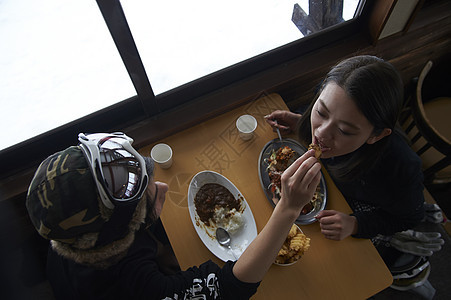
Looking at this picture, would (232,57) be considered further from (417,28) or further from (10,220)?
(10,220)

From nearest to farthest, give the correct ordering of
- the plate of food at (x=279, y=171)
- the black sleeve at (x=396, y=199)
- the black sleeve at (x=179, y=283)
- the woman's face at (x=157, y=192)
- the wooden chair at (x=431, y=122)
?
1. the black sleeve at (x=179, y=283)
2. the woman's face at (x=157, y=192)
3. the black sleeve at (x=396, y=199)
4. the plate of food at (x=279, y=171)
5. the wooden chair at (x=431, y=122)

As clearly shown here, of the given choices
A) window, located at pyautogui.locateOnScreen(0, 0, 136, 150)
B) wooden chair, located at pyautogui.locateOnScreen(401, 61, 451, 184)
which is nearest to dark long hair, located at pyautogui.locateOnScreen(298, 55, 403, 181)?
wooden chair, located at pyautogui.locateOnScreen(401, 61, 451, 184)

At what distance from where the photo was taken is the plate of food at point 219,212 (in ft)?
4.57

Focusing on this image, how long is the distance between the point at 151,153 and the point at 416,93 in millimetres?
1535

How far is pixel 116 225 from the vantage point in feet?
3.31

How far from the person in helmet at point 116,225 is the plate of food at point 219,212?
7.6 inches

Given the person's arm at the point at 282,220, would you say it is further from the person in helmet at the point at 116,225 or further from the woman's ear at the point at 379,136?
the woman's ear at the point at 379,136

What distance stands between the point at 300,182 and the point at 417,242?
0.94m

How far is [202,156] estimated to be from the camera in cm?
161

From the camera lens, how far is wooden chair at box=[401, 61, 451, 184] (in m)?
1.59

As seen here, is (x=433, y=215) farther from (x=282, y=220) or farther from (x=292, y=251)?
(x=282, y=220)

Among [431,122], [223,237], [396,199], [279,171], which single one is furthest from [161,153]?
[431,122]

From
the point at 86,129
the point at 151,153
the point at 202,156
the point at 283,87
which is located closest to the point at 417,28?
the point at 283,87

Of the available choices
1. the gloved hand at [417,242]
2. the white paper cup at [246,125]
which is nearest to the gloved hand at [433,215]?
the gloved hand at [417,242]
